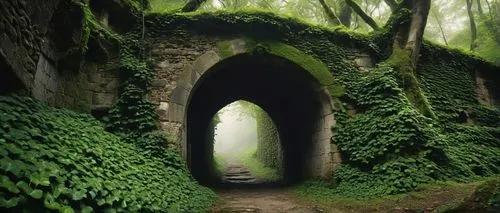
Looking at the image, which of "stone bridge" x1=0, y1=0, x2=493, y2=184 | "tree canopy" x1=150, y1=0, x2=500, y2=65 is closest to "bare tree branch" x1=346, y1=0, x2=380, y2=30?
"tree canopy" x1=150, y1=0, x2=500, y2=65

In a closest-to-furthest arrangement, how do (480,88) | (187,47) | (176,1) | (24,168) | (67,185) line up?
(24,168)
(67,185)
(187,47)
(480,88)
(176,1)

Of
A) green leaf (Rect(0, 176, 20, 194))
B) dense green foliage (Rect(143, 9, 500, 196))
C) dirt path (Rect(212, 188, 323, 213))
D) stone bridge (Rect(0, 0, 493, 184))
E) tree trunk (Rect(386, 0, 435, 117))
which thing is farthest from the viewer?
tree trunk (Rect(386, 0, 435, 117))

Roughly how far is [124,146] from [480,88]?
33.5 feet

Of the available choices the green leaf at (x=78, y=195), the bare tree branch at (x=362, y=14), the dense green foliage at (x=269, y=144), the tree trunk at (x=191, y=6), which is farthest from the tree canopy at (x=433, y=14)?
the green leaf at (x=78, y=195)

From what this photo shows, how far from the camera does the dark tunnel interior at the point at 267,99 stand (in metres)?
8.43

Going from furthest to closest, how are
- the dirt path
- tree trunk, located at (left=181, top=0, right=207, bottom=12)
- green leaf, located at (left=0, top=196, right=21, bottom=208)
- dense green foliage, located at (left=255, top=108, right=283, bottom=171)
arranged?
dense green foliage, located at (left=255, top=108, right=283, bottom=171) < tree trunk, located at (left=181, top=0, right=207, bottom=12) < the dirt path < green leaf, located at (left=0, top=196, right=21, bottom=208)

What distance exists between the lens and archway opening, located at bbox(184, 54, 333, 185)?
8.16m

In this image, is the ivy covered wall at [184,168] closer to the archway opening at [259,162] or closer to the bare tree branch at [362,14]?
the bare tree branch at [362,14]

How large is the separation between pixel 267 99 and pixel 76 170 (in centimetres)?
861

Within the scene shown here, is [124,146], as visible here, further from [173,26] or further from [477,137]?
[477,137]

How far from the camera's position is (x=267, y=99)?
38.6 feet

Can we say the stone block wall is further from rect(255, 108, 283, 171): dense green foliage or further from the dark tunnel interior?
rect(255, 108, 283, 171): dense green foliage

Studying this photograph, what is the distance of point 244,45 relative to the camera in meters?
7.89


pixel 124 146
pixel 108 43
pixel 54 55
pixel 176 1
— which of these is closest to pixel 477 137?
pixel 124 146
